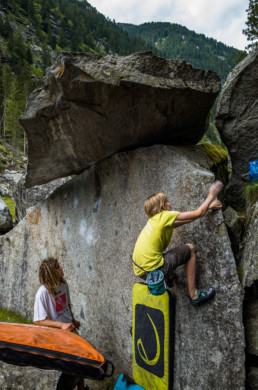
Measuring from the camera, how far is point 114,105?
162 inches

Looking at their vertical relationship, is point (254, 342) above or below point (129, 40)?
below

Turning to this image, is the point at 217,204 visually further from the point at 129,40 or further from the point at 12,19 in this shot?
the point at 129,40

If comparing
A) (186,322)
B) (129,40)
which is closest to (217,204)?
(186,322)

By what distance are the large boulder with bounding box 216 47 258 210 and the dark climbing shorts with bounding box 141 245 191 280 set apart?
198 centimetres

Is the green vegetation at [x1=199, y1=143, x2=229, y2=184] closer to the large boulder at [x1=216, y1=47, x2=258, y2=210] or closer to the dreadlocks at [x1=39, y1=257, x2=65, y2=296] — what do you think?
the large boulder at [x1=216, y1=47, x2=258, y2=210]

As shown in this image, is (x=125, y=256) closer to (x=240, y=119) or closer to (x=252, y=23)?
(x=240, y=119)

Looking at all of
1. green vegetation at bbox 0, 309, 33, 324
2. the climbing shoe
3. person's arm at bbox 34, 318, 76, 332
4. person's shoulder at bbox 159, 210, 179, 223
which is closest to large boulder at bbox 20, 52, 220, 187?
person's shoulder at bbox 159, 210, 179, 223

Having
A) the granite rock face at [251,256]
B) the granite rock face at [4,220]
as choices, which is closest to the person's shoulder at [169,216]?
the granite rock face at [251,256]

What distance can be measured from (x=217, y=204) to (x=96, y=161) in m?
2.82

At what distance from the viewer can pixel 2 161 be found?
33469 millimetres

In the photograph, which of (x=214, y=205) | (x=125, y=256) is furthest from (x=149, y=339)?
(x=214, y=205)

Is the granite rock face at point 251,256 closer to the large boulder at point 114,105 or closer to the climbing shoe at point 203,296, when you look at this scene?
the climbing shoe at point 203,296

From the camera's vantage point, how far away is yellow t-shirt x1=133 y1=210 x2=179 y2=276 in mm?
3482

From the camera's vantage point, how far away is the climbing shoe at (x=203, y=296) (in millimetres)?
3430
